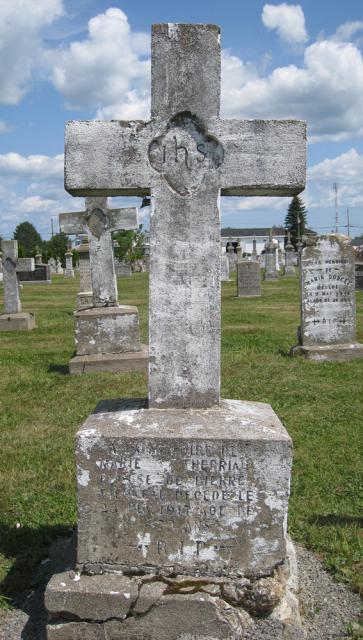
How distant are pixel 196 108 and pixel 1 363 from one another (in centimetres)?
767

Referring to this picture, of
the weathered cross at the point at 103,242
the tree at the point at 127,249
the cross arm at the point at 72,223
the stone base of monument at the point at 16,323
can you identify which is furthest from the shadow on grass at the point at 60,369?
the tree at the point at 127,249

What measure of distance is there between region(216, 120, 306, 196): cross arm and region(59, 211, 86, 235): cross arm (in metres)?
8.39

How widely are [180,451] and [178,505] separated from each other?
27cm

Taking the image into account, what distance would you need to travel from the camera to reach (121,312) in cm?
882

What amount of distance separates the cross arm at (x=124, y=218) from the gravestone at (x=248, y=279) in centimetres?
1158

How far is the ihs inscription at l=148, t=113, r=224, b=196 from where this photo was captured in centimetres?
290

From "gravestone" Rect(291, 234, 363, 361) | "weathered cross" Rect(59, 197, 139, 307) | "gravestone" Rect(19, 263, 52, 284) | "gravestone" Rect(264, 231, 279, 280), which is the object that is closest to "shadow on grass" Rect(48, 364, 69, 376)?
"weathered cross" Rect(59, 197, 139, 307)

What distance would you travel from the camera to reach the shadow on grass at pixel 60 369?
29.0 ft

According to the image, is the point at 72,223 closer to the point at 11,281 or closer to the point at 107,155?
the point at 11,281

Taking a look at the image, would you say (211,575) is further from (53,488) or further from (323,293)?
(323,293)

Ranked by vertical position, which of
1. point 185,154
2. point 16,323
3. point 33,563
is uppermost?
point 185,154

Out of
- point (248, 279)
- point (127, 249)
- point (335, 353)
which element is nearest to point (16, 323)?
point (335, 353)

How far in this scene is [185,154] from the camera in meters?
2.91

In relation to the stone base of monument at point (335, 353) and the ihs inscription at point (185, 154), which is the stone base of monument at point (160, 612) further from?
the stone base of monument at point (335, 353)
